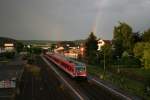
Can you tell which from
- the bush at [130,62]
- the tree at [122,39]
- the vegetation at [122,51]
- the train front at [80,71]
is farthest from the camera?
the tree at [122,39]

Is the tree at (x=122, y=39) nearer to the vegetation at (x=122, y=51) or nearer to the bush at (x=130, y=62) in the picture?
the vegetation at (x=122, y=51)

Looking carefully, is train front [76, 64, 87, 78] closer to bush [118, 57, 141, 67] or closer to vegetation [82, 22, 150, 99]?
vegetation [82, 22, 150, 99]

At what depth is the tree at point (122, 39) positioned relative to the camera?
115406 mm

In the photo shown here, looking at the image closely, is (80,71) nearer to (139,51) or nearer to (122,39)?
(139,51)

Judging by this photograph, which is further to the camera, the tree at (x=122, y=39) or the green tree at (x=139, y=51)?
the tree at (x=122, y=39)

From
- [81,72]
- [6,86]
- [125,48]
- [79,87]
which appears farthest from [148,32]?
[6,86]

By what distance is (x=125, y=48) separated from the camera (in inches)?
4601

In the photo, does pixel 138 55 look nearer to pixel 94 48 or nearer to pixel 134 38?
pixel 134 38

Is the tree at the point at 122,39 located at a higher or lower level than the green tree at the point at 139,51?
higher

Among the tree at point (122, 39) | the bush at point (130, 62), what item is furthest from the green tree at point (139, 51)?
the tree at point (122, 39)

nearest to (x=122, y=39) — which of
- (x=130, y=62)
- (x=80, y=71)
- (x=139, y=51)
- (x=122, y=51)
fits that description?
(x=122, y=51)

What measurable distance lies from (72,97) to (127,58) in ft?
202

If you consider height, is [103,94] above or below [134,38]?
below

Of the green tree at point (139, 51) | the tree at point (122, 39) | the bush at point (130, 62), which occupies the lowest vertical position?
the bush at point (130, 62)
